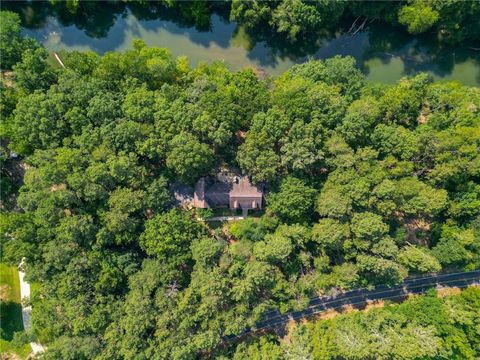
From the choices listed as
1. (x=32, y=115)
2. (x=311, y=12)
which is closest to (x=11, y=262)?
(x=32, y=115)

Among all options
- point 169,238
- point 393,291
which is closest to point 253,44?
point 169,238

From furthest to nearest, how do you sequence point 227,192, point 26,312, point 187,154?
1. point 227,192
2. point 26,312
3. point 187,154

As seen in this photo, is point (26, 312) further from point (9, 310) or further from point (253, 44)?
point (253, 44)

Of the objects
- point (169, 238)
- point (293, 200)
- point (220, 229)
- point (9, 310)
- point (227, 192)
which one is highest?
point (227, 192)

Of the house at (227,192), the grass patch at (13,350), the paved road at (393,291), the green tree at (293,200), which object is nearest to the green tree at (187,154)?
the house at (227,192)

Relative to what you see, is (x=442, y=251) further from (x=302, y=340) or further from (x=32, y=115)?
(x=32, y=115)
